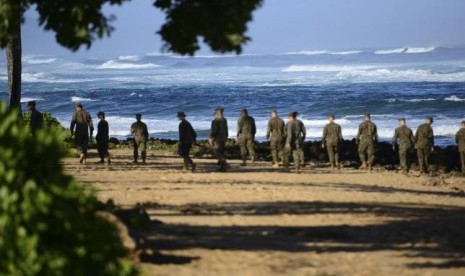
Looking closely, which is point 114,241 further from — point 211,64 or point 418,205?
point 211,64

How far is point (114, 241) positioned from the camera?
815 cm

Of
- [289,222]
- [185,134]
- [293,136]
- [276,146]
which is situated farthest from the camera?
[276,146]

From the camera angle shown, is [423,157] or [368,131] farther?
[423,157]

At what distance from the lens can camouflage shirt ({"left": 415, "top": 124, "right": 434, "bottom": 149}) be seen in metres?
27.5

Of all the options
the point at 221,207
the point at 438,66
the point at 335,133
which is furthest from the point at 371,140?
the point at 438,66

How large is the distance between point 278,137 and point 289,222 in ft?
39.5

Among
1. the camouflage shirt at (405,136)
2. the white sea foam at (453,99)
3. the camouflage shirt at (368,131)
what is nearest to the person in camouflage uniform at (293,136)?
the camouflage shirt at (368,131)

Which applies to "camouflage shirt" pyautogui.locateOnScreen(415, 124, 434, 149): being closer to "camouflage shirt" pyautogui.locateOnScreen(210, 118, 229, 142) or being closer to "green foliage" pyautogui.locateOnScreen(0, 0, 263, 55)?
"camouflage shirt" pyautogui.locateOnScreen(210, 118, 229, 142)

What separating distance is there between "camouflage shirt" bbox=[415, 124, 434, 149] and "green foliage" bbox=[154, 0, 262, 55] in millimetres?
14602

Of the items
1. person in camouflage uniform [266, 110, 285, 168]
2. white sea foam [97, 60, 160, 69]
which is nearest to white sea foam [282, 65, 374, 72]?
white sea foam [97, 60, 160, 69]

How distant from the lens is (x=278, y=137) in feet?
90.7

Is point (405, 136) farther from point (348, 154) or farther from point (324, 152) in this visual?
point (324, 152)

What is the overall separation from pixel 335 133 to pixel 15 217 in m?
21.5

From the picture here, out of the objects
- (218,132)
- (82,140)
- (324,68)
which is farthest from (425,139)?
(324,68)
